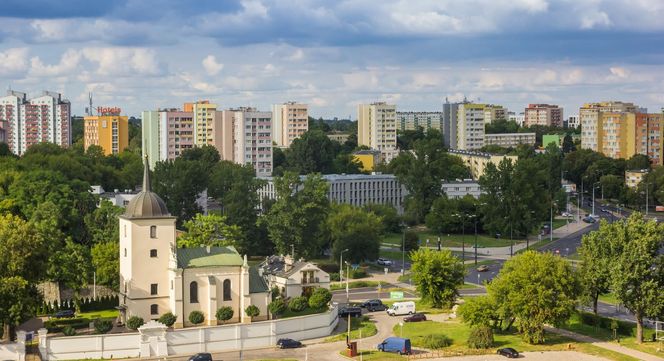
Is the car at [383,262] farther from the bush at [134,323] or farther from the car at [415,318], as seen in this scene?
the bush at [134,323]

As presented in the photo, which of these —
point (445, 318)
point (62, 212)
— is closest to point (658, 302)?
point (445, 318)

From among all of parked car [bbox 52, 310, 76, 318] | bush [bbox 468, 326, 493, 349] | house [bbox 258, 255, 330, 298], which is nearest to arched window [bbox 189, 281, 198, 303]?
parked car [bbox 52, 310, 76, 318]

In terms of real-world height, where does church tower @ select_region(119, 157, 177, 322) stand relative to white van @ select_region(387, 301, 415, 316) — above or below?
above

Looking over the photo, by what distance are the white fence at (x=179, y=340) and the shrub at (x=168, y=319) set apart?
1934mm

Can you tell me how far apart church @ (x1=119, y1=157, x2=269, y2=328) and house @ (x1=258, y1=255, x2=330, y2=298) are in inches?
→ 375

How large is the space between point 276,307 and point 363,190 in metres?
79.6

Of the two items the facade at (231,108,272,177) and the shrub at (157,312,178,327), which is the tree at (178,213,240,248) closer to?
the shrub at (157,312,178,327)

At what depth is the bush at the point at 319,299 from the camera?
76.9m

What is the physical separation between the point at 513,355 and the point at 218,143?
118 metres

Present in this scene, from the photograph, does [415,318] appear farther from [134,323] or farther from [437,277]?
[134,323]

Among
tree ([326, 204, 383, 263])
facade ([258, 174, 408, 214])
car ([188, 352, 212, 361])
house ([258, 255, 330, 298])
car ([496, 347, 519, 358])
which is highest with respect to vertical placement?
facade ([258, 174, 408, 214])

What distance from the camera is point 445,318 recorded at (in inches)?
3137

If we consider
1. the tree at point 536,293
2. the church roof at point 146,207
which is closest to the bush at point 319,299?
the tree at point 536,293

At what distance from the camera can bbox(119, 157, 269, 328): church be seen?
70.7m
